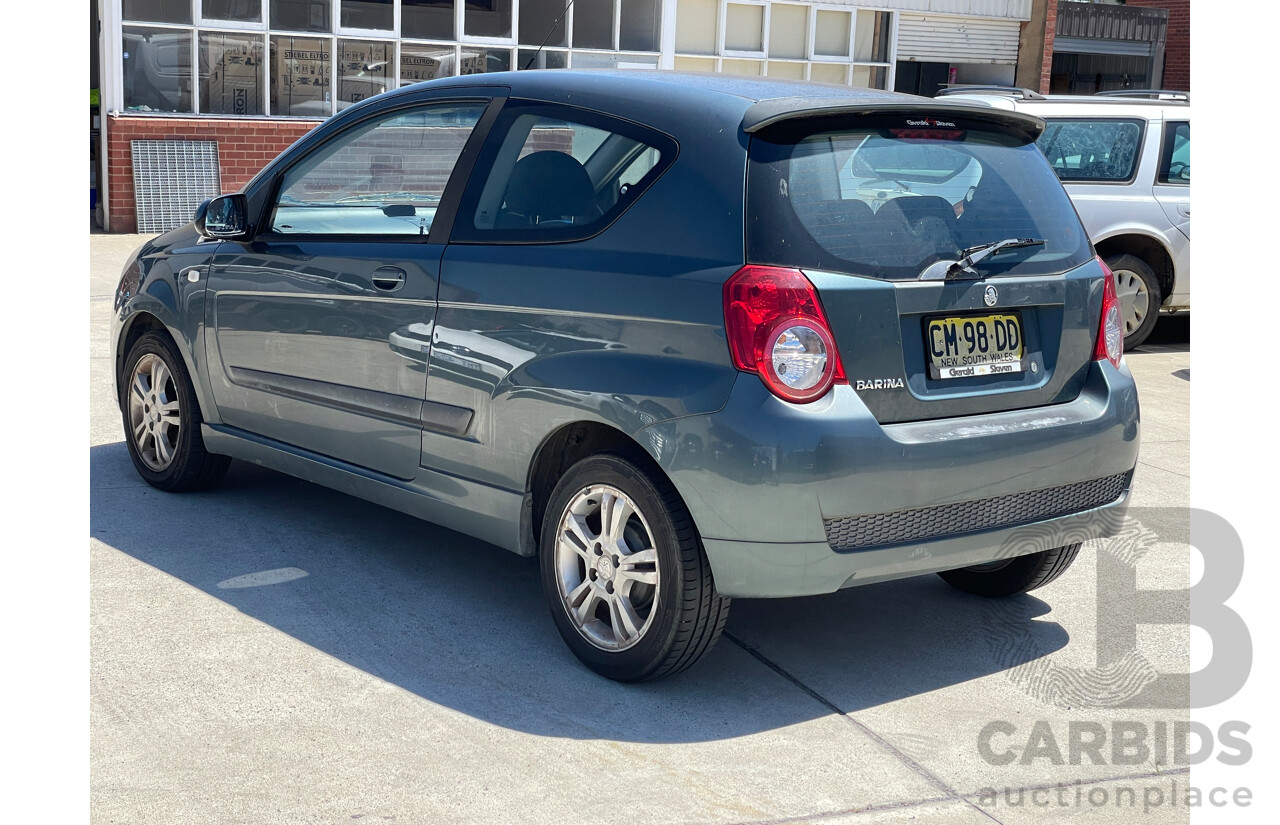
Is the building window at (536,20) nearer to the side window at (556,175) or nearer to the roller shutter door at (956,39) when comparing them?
the roller shutter door at (956,39)

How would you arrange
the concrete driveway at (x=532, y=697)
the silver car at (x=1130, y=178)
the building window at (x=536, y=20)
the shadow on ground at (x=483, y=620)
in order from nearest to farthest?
the concrete driveway at (x=532, y=697), the shadow on ground at (x=483, y=620), the silver car at (x=1130, y=178), the building window at (x=536, y=20)

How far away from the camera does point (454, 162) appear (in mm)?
4590

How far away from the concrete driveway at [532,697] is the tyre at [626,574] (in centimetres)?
13

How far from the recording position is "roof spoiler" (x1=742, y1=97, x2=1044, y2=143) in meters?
3.76

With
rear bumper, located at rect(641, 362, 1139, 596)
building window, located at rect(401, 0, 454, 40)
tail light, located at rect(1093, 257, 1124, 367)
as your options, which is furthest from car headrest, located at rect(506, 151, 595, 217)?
building window, located at rect(401, 0, 454, 40)

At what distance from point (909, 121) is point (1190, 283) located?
23.7 feet

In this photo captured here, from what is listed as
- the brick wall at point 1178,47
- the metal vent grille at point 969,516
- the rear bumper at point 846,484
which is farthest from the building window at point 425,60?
the brick wall at point 1178,47

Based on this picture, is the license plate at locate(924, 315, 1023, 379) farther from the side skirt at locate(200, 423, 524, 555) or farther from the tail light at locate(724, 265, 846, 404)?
the side skirt at locate(200, 423, 524, 555)

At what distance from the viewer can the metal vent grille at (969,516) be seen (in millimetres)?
3670

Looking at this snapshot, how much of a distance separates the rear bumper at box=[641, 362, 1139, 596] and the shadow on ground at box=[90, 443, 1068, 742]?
0.45 meters

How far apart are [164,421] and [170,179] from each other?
33.7ft

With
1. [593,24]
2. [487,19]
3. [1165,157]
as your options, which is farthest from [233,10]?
[1165,157]

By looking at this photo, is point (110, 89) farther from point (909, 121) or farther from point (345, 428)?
point (909, 121)

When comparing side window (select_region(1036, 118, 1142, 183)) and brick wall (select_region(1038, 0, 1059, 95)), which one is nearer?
side window (select_region(1036, 118, 1142, 183))
